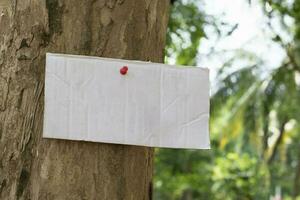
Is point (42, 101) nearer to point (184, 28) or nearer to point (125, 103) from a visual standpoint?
point (125, 103)

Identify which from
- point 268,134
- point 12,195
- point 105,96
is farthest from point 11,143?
point 268,134

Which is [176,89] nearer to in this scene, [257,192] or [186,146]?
[186,146]

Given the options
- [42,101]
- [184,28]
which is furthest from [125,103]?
[184,28]

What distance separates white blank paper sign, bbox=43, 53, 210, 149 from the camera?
1409 mm

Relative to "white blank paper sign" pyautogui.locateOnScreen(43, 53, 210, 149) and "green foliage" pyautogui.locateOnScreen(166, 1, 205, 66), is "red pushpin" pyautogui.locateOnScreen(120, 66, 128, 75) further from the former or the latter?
"green foliage" pyautogui.locateOnScreen(166, 1, 205, 66)

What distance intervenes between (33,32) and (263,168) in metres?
12.2

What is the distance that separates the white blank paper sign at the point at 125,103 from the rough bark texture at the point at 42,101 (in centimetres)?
2

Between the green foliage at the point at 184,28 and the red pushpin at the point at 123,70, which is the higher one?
the green foliage at the point at 184,28

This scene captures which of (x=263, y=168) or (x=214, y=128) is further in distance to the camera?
(x=214, y=128)

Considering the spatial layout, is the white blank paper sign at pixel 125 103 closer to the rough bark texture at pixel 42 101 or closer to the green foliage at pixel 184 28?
the rough bark texture at pixel 42 101

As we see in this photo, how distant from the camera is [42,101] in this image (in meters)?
1.42

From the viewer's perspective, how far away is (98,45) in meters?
1.44

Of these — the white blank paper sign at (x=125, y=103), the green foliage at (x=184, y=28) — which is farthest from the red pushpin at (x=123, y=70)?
the green foliage at (x=184, y=28)

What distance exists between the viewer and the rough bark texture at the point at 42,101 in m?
1.39
